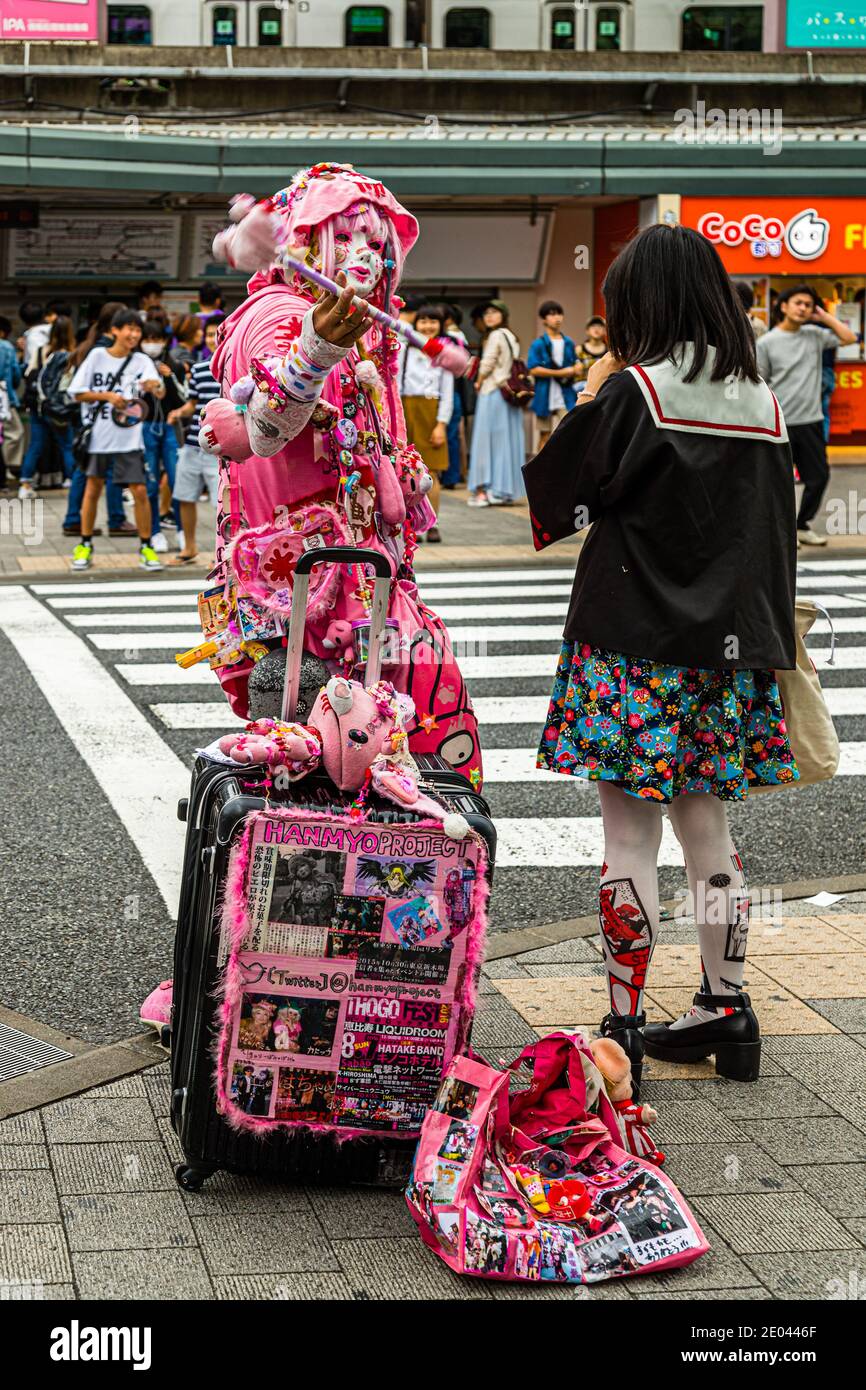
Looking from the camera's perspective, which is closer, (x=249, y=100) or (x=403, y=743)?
(x=403, y=743)

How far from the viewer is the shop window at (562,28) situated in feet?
101

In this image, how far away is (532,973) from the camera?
15.1 feet

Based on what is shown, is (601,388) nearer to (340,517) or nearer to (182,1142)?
(340,517)

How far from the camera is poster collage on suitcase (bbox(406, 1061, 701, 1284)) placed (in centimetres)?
295

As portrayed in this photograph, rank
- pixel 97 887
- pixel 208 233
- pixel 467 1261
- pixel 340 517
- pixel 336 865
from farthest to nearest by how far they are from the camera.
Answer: pixel 208 233
pixel 97 887
pixel 340 517
pixel 336 865
pixel 467 1261

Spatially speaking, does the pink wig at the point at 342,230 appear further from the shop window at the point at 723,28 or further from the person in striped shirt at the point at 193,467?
the shop window at the point at 723,28

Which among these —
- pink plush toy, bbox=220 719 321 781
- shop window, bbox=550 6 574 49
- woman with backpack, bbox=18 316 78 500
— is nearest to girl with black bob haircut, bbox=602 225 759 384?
pink plush toy, bbox=220 719 321 781

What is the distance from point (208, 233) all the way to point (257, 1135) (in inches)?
863

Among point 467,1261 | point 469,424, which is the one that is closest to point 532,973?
point 467,1261

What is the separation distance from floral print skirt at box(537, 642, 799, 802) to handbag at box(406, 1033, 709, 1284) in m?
0.69

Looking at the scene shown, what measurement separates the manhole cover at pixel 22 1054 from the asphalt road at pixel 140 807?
16cm

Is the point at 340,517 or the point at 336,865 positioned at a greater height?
the point at 340,517

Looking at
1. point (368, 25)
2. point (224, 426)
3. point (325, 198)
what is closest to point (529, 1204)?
point (224, 426)

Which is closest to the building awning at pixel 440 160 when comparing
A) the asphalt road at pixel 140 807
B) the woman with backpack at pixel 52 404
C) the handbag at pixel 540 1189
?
the woman with backpack at pixel 52 404
